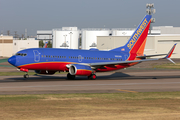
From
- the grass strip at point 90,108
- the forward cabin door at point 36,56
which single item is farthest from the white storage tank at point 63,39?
the grass strip at point 90,108

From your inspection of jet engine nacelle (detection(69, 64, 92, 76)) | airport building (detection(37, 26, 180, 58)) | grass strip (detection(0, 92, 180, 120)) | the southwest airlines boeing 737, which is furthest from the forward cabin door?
airport building (detection(37, 26, 180, 58))

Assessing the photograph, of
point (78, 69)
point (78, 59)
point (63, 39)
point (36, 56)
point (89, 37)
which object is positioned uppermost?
point (89, 37)

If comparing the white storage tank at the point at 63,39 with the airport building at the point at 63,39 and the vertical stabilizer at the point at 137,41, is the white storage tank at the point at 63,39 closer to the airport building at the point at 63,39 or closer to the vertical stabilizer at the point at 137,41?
the airport building at the point at 63,39

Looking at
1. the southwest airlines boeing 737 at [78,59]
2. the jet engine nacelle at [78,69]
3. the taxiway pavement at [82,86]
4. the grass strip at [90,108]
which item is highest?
the southwest airlines boeing 737 at [78,59]

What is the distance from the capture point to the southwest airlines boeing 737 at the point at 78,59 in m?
39.8

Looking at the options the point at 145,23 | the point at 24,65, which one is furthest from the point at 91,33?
the point at 24,65

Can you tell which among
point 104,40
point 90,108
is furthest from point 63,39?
point 90,108

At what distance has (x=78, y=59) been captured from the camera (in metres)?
43.1

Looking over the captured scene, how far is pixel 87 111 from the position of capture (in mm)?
18125

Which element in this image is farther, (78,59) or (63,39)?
(63,39)

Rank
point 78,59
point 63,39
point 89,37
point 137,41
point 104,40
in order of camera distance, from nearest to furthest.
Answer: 1. point 78,59
2. point 137,41
3. point 104,40
4. point 63,39
5. point 89,37

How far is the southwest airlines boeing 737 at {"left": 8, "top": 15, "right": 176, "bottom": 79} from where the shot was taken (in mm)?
39781

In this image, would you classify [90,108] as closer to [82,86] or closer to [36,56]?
[82,86]

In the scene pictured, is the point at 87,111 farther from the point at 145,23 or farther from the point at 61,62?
the point at 145,23
